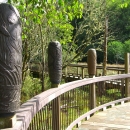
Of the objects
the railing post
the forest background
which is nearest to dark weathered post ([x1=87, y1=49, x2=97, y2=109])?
the forest background

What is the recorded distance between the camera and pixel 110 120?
3.96m

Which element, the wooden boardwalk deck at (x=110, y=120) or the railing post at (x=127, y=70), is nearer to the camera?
the wooden boardwalk deck at (x=110, y=120)

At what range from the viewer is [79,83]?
313cm

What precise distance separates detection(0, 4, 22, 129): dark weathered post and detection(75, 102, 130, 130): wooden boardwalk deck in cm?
240

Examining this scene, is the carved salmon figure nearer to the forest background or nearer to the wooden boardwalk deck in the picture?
the forest background

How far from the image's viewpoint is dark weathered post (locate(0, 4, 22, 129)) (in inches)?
48.6

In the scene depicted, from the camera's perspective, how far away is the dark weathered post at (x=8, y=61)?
1.23m

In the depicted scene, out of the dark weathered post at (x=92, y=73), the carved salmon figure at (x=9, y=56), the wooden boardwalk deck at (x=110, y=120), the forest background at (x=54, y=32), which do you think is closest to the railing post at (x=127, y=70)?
the wooden boardwalk deck at (x=110, y=120)

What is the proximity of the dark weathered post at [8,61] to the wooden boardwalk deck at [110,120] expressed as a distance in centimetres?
240

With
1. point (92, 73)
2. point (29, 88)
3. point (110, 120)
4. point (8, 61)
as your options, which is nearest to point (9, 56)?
point (8, 61)

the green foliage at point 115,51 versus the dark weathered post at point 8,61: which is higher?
the green foliage at point 115,51

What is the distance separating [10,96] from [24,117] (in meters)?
0.17

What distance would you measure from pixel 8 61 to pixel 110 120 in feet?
10.0

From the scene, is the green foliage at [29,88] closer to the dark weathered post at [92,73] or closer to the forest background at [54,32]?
the forest background at [54,32]
